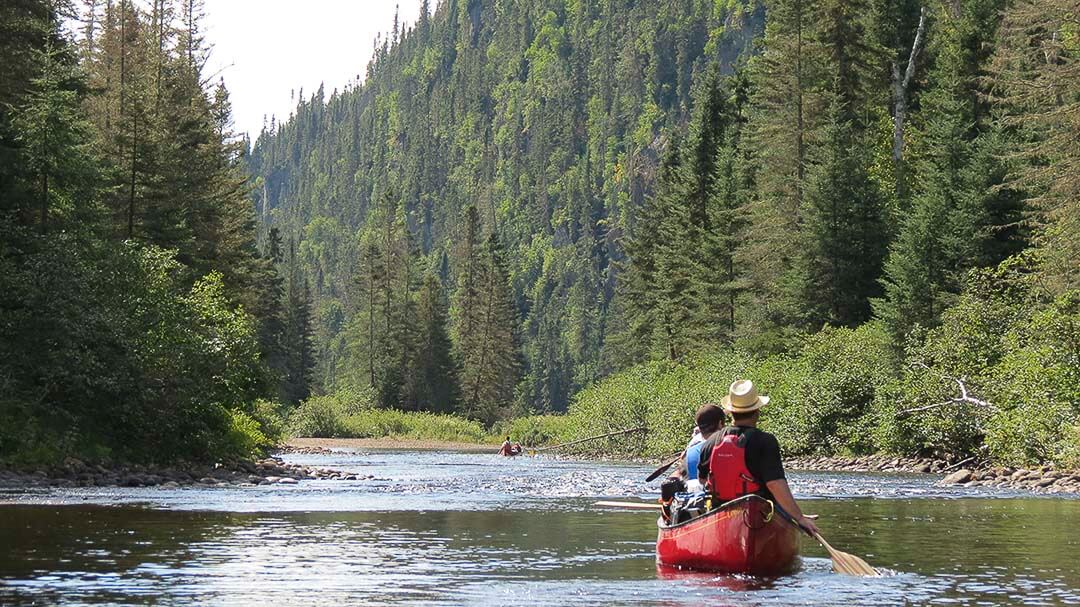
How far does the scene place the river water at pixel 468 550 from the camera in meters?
A: 14.2

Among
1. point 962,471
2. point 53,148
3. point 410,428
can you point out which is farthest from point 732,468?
point 410,428

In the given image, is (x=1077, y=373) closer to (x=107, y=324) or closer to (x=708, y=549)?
(x=708, y=549)

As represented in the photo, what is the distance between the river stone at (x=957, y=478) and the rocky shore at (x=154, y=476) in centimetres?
1585

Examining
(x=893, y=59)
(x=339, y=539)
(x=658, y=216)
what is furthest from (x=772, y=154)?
(x=339, y=539)

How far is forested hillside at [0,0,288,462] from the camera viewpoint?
33906 millimetres

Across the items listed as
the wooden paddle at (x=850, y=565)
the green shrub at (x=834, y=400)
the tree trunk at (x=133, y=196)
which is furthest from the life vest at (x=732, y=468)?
the tree trunk at (x=133, y=196)

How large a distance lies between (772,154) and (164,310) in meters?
37.7

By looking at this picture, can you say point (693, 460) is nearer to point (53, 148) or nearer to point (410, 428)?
point (53, 148)

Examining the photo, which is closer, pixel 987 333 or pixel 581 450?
pixel 987 333

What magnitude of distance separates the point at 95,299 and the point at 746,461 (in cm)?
2447

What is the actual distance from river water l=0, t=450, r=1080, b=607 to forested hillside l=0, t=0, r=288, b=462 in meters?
4.90

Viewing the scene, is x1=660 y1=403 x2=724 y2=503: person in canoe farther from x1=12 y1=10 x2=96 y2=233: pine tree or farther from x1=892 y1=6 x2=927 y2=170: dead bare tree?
x1=892 y1=6 x2=927 y2=170: dead bare tree

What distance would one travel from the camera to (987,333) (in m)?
42.8

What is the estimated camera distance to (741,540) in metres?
15.2
